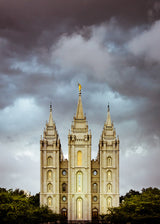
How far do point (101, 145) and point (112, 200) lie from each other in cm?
1280

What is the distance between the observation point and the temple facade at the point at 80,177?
292ft

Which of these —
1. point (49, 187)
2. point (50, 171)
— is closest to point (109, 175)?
point (50, 171)

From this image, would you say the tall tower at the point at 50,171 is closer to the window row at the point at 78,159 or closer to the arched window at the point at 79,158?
the window row at the point at 78,159

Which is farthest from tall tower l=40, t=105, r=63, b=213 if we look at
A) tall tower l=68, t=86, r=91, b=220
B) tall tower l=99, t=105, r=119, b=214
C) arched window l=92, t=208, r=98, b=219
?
tall tower l=99, t=105, r=119, b=214

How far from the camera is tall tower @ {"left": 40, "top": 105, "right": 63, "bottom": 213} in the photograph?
89062 mm

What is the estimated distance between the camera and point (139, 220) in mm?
52594

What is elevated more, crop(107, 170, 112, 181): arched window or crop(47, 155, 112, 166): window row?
crop(47, 155, 112, 166): window row

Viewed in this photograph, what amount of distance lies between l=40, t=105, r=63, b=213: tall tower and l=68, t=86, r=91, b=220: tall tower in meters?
2.97

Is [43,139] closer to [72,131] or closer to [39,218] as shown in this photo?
[72,131]

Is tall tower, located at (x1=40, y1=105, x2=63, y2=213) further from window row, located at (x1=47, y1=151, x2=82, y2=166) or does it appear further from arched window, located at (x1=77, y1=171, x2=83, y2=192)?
arched window, located at (x1=77, y1=171, x2=83, y2=192)

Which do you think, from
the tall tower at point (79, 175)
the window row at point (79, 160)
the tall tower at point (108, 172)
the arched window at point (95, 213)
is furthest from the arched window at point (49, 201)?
the tall tower at point (108, 172)

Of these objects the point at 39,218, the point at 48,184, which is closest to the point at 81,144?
the point at 48,184

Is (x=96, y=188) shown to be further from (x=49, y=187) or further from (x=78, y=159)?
(x=49, y=187)

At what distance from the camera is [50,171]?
3568 inches
